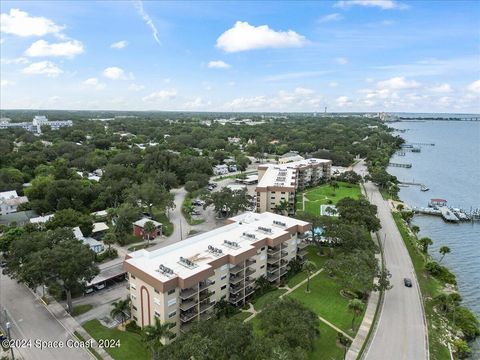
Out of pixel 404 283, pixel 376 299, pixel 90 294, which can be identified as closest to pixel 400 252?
pixel 404 283

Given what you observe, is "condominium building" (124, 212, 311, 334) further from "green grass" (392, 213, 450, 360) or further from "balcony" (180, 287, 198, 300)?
"green grass" (392, 213, 450, 360)

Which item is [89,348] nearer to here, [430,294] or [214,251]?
[214,251]

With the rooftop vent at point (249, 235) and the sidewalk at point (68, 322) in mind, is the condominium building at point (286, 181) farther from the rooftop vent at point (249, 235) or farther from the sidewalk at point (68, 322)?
the sidewalk at point (68, 322)

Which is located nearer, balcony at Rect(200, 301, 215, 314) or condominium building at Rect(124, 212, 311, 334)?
condominium building at Rect(124, 212, 311, 334)

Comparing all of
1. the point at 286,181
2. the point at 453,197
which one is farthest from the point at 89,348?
the point at 453,197

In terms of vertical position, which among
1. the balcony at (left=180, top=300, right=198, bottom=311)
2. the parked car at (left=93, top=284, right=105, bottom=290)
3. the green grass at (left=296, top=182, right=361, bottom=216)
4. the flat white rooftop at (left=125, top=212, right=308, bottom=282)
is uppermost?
the flat white rooftop at (left=125, top=212, right=308, bottom=282)

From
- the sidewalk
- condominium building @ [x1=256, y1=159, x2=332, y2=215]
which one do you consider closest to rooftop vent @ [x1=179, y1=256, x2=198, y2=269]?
the sidewalk
